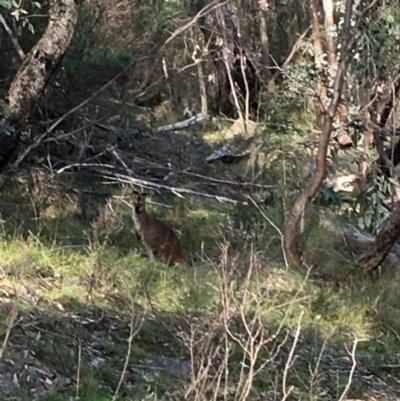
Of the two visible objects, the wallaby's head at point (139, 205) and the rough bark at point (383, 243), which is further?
the wallaby's head at point (139, 205)

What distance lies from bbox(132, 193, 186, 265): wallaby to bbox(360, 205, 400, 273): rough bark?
1820 millimetres

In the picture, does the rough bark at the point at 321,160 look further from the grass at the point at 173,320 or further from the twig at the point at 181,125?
the twig at the point at 181,125

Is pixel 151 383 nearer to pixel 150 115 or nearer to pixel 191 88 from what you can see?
pixel 150 115

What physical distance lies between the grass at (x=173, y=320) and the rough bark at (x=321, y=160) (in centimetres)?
26

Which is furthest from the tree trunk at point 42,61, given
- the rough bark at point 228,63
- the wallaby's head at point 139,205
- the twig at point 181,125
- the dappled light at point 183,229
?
the rough bark at point 228,63

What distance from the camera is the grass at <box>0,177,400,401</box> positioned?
4.81 meters

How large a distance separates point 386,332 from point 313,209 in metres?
2.68

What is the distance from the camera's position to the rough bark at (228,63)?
49.7ft

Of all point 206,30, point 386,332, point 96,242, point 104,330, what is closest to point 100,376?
point 104,330

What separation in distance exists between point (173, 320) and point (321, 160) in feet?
8.45

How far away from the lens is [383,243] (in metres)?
8.32

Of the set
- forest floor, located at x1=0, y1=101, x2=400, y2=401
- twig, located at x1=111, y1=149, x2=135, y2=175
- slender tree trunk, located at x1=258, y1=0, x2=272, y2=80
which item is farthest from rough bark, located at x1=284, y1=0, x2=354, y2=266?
slender tree trunk, located at x1=258, y1=0, x2=272, y2=80

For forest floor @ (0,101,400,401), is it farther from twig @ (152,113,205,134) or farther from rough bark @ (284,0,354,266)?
twig @ (152,113,205,134)

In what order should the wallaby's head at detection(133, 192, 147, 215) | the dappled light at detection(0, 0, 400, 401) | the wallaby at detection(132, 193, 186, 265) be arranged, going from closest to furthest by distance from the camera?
1. the dappled light at detection(0, 0, 400, 401)
2. the wallaby at detection(132, 193, 186, 265)
3. the wallaby's head at detection(133, 192, 147, 215)
